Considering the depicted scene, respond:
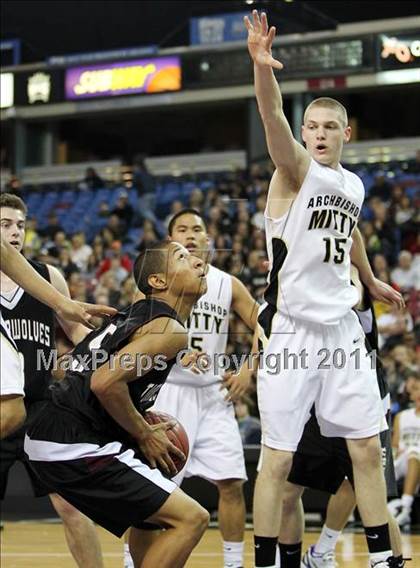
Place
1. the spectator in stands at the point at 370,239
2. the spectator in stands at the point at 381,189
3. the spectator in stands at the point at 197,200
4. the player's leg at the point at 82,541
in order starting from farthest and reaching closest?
the spectator in stands at the point at 197,200, the spectator in stands at the point at 381,189, the spectator in stands at the point at 370,239, the player's leg at the point at 82,541

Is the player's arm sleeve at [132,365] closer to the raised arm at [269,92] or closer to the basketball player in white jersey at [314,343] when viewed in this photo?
the basketball player in white jersey at [314,343]

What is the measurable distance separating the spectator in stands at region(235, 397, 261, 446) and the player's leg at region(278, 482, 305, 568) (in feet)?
13.7

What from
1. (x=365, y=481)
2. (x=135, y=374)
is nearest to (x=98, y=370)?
(x=135, y=374)

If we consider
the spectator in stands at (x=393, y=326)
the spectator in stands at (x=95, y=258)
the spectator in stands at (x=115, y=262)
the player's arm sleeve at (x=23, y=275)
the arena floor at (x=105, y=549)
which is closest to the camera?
the player's arm sleeve at (x=23, y=275)

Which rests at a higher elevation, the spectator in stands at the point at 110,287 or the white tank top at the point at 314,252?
the white tank top at the point at 314,252

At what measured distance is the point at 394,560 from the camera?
4.57 meters

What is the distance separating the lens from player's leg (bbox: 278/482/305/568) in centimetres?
525

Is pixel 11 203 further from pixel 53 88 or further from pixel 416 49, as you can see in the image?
pixel 53 88

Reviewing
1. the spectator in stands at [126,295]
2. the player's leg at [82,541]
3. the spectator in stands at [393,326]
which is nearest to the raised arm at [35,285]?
the player's leg at [82,541]

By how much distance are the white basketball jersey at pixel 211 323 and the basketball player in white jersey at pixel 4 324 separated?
1780 mm

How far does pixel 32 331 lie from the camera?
5.47 m

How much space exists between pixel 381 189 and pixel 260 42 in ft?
37.4

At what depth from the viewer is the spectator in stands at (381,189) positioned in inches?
607

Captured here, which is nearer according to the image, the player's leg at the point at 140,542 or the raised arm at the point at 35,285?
the raised arm at the point at 35,285
